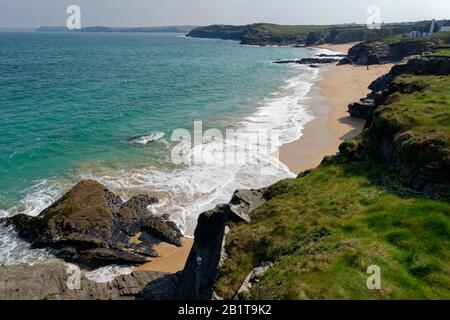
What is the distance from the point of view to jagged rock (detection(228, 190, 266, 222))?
18528 mm

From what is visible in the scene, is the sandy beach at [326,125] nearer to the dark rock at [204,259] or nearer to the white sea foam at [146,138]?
the white sea foam at [146,138]

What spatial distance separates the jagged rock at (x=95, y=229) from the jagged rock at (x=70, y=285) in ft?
7.29

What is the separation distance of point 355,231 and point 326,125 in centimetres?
3336

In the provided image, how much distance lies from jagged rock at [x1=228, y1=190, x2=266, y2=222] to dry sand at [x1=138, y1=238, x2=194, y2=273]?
5448 mm

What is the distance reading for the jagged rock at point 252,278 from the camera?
1300cm

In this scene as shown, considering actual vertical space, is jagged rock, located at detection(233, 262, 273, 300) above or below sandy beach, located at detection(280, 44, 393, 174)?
below

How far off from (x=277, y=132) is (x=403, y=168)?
2577 cm

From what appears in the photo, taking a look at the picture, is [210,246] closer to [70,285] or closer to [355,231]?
[355,231]

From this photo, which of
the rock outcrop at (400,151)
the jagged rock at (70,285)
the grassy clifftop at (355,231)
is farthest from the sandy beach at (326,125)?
the jagged rock at (70,285)

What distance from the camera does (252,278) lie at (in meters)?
13.7

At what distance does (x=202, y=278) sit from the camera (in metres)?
16.1

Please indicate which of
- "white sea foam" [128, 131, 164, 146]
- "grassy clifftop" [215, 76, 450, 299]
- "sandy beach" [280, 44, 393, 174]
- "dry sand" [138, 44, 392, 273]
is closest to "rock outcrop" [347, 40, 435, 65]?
"sandy beach" [280, 44, 393, 174]

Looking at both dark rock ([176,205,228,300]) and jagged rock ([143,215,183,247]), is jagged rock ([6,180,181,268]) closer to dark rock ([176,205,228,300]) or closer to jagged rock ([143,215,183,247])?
jagged rock ([143,215,183,247])

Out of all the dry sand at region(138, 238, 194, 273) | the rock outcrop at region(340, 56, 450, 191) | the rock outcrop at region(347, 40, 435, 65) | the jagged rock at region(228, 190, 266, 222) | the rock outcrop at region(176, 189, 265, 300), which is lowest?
the dry sand at region(138, 238, 194, 273)
